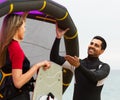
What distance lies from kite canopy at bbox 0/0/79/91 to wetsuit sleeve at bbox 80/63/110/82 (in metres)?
0.71

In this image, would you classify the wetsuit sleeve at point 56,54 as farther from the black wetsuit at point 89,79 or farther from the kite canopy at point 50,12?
the kite canopy at point 50,12

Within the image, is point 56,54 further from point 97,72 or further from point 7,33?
point 7,33

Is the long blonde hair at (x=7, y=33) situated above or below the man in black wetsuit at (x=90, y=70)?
above

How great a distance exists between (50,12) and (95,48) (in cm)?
69

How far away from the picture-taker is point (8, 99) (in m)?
4.12

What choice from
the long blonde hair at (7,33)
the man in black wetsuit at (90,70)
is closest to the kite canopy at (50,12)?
the man in black wetsuit at (90,70)

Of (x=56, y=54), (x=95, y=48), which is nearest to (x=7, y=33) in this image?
(x=56, y=54)

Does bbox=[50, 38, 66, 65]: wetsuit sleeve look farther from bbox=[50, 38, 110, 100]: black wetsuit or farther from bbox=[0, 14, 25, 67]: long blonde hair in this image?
bbox=[0, 14, 25, 67]: long blonde hair

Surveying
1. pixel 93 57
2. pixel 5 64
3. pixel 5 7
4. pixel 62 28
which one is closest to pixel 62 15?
pixel 62 28

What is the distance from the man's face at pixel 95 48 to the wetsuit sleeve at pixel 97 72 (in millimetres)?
155

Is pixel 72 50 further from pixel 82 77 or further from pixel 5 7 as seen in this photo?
pixel 5 7

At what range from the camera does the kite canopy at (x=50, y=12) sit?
447cm

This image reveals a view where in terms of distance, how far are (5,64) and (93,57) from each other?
1.50 metres

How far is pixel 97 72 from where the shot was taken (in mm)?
5109
